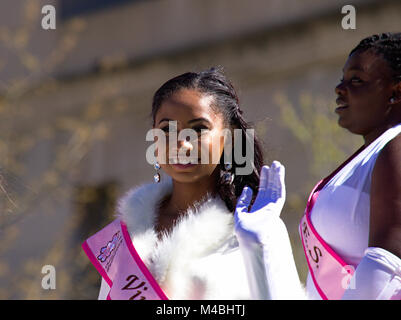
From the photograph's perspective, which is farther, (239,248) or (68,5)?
(68,5)

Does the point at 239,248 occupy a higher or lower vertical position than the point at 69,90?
lower

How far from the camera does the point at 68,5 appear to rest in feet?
29.3

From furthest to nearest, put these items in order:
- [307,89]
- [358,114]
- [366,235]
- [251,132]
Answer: [307,89] < [251,132] < [358,114] < [366,235]

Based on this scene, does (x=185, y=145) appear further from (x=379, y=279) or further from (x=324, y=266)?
(x=379, y=279)

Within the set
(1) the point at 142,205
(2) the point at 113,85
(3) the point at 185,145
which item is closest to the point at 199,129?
(3) the point at 185,145

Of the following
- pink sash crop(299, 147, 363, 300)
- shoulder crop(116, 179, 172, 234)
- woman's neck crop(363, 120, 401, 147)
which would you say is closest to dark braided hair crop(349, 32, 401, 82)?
woman's neck crop(363, 120, 401, 147)

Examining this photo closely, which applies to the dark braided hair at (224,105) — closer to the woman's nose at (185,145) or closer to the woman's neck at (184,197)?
the woman's neck at (184,197)

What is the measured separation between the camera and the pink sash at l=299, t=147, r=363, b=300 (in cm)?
241

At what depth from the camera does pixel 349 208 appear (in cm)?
240

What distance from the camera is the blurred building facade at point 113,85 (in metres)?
6.75

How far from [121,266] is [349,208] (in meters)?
0.71
